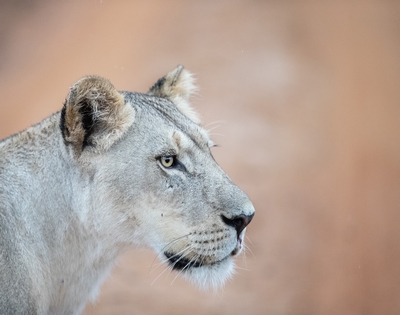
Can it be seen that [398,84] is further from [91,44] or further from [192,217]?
[192,217]

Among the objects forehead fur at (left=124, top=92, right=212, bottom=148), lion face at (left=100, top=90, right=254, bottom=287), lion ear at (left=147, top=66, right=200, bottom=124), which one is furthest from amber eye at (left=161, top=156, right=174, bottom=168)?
lion ear at (left=147, top=66, right=200, bottom=124)

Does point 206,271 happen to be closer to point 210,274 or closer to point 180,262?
point 210,274

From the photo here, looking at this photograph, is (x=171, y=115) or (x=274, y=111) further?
(x=274, y=111)

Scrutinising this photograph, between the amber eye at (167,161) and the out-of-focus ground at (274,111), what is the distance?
3314mm

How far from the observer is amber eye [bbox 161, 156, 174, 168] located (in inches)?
126

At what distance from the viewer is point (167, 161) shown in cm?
321

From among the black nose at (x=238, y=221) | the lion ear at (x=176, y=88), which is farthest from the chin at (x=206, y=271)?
the lion ear at (x=176, y=88)

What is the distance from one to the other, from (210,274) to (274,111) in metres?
5.02

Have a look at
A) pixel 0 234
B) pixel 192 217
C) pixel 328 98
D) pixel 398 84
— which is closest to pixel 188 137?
pixel 192 217

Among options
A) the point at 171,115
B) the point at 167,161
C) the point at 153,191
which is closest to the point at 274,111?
the point at 171,115

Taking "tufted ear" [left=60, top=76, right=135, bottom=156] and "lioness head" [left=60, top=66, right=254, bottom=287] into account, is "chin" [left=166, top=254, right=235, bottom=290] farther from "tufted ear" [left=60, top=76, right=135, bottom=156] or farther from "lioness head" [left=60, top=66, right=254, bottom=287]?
"tufted ear" [left=60, top=76, right=135, bottom=156]

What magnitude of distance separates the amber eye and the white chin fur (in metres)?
0.60

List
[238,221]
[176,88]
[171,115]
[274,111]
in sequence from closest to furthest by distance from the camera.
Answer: [238,221] → [171,115] → [176,88] → [274,111]

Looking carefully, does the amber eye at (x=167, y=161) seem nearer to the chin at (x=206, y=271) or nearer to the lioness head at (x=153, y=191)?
the lioness head at (x=153, y=191)
